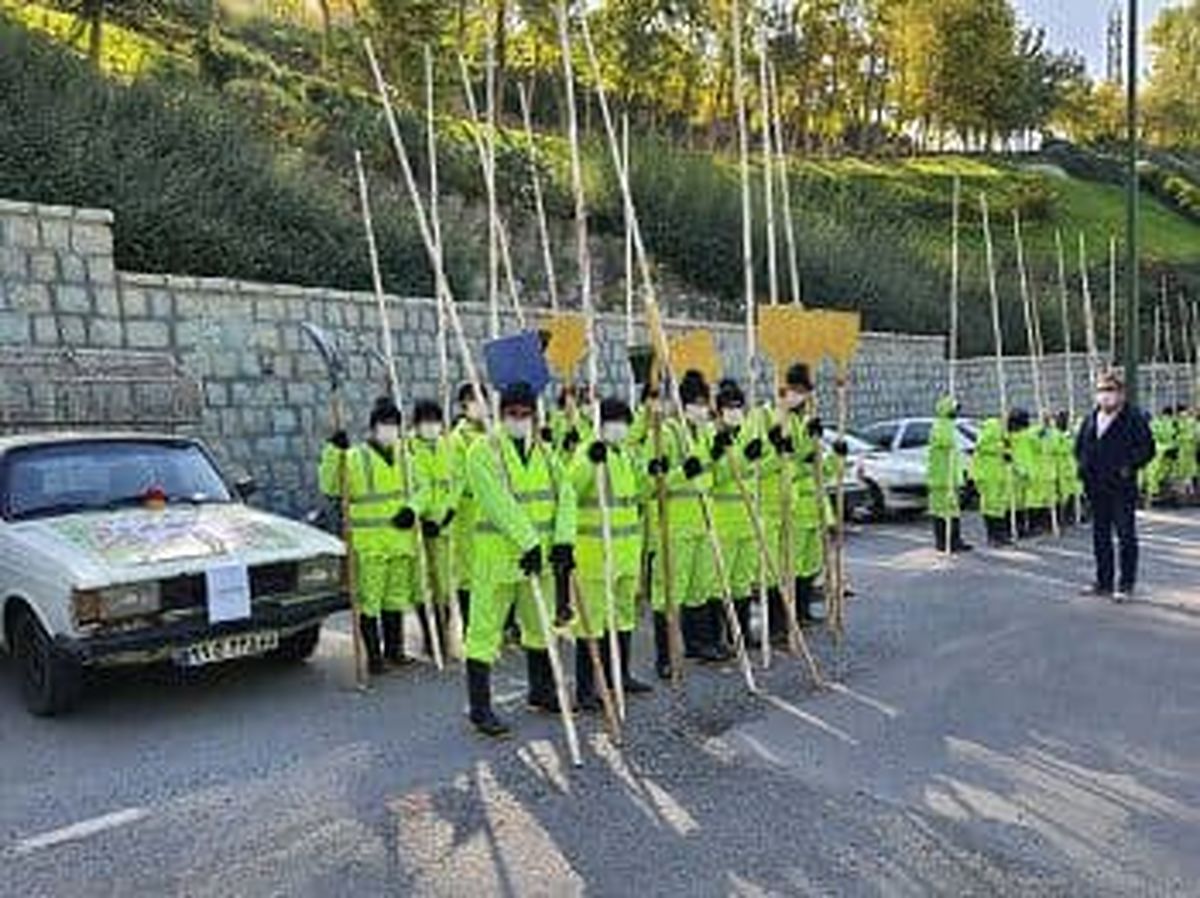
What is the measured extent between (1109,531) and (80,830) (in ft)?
29.4

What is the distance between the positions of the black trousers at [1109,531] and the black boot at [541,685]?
6.07 meters

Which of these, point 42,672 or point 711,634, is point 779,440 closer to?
point 711,634

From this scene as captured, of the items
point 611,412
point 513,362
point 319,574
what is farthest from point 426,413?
point 513,362

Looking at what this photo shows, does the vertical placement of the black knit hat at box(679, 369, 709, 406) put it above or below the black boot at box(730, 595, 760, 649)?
above

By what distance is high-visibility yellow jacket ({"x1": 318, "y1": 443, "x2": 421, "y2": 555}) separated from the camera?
30.5 ft

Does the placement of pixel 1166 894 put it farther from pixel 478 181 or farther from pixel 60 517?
pixel 478 181

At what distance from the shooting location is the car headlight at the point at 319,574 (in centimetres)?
859

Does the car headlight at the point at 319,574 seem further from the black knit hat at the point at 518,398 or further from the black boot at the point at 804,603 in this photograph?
the black boot at the point at 804,603

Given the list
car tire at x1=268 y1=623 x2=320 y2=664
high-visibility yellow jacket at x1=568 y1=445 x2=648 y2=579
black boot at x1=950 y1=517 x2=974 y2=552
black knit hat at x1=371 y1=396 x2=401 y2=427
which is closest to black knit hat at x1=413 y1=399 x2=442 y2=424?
black knit hat at x1=371 y1=396 x2=401 y2=427

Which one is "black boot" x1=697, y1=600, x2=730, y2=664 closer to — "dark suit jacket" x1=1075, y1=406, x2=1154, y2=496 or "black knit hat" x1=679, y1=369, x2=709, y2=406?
"black knit hat" x1=679, y1=369, x2=709, y2=406

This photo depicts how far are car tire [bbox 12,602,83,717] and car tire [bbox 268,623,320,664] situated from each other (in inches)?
52.4

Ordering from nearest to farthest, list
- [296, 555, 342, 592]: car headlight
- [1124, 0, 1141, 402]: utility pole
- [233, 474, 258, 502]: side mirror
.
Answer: [296, 555, 342, 592]: car headlight < [233, 474, 258, 502]: side mirror < [1124, 0, 1141, 402]: utility pole

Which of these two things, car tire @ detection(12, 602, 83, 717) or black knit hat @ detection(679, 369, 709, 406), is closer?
car tire @ detection(12, 602, 83, 717)

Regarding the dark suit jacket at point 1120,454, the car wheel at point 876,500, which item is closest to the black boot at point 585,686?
the dark suit jacket at point 1120,454
